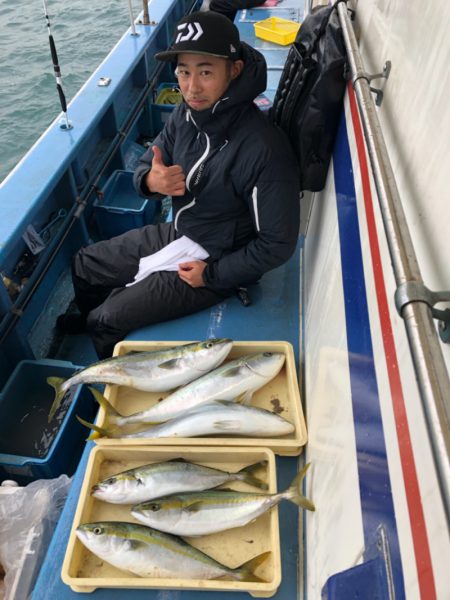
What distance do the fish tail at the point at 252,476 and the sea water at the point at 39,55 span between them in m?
5.48

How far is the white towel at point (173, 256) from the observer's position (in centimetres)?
283

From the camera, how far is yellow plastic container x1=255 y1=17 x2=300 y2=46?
541 centimetres

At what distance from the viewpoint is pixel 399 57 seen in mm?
1402

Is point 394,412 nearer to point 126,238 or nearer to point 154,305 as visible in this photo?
point 154,305

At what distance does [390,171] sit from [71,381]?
1.87m

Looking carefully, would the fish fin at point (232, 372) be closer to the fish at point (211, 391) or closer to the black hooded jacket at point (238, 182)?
the fish at point (211, 391)

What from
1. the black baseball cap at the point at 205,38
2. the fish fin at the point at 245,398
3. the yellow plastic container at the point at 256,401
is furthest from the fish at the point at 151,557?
the black baseball cap at the point at 205,38

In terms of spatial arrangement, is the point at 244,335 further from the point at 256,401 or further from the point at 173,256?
the point at 173,256

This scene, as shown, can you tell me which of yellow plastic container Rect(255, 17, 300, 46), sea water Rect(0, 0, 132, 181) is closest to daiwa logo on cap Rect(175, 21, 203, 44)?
yellow plastic container Rect(255, 17, 300, 46)

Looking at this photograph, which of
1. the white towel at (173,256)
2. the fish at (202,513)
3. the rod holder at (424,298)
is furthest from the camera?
the white towel at (173,256)

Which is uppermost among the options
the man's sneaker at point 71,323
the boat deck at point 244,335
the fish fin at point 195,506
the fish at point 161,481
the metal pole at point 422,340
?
the metal pole at point 422,340

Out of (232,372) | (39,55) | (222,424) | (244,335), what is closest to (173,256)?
(244,335)

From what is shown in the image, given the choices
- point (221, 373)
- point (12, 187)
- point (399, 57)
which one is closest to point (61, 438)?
point (221, 373)

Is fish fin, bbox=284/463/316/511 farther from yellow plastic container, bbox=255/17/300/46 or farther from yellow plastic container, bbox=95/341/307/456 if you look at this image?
yellow plastic container, bbox=255/17/300/46
